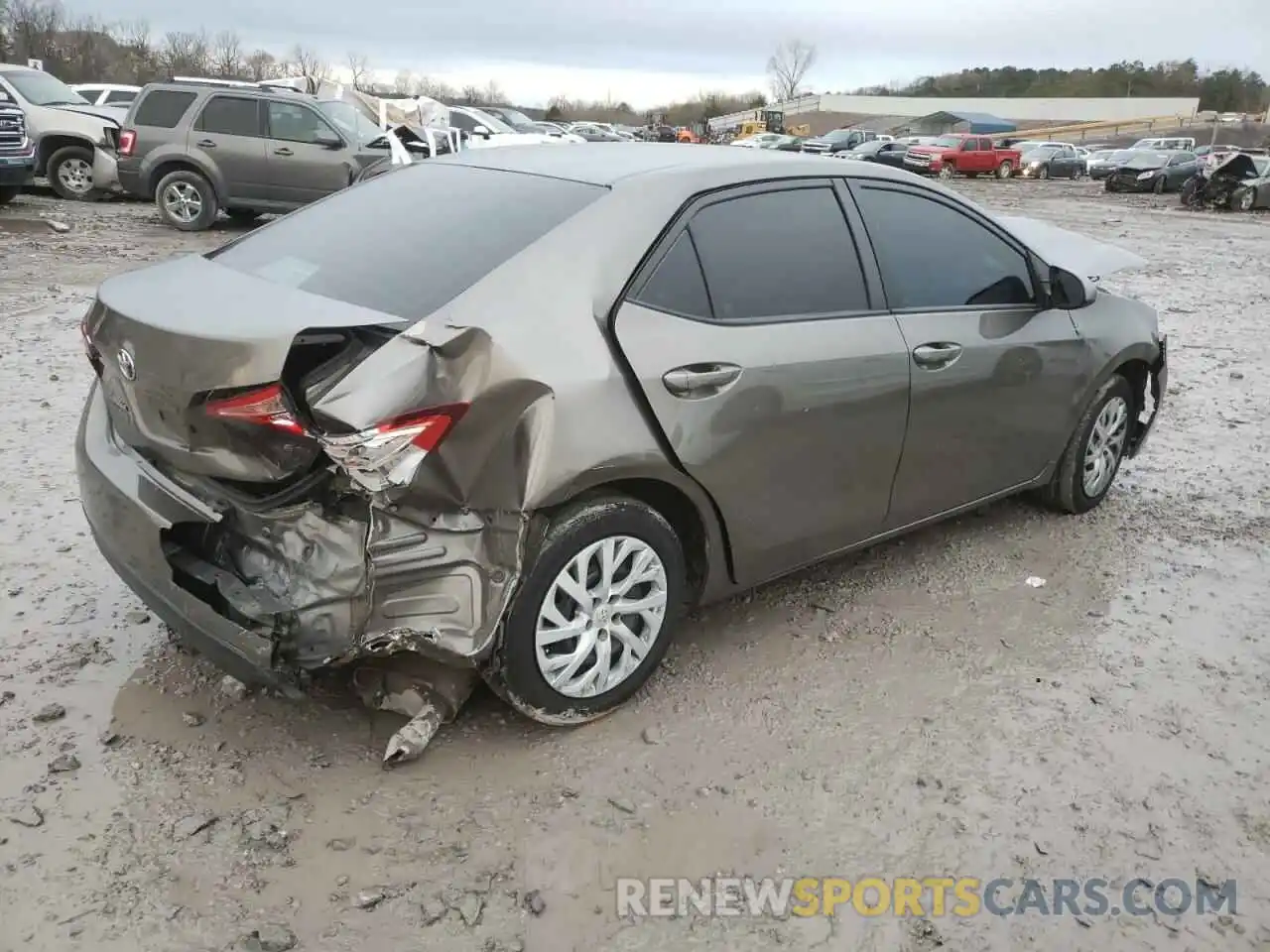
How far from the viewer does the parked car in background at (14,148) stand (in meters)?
13.0

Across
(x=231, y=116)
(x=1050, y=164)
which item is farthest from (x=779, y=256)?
(x=1050, y=164)

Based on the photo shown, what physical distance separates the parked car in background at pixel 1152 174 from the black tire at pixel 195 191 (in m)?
28.0

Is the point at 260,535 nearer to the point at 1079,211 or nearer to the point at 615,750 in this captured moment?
the point at 615,750

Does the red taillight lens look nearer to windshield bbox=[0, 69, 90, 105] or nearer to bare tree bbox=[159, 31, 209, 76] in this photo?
windshield bbox=[0, 69, 90, 105]

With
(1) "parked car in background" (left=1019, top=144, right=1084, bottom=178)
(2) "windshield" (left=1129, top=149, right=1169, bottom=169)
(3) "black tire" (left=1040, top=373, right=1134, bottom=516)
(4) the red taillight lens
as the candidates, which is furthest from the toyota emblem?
(1) "parked car in background" (left=1019, top=144, right=1084, bottom=178)

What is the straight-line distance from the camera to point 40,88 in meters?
15.4

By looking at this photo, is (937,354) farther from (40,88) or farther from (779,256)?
(40,88)

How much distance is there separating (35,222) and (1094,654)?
14.0 metres

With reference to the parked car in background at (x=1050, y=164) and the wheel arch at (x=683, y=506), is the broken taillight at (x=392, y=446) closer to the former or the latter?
the wheel arch at (x=683, y=506)

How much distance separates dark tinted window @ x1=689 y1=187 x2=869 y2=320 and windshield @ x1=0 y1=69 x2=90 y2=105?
50.6 ft

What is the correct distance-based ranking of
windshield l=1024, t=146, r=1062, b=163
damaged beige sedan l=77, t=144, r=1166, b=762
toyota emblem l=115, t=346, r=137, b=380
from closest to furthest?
damaged beige sedan l=77, t=144, r=1166, b=762, toyota emblem l=115, t=346, r=137, b=380, windshield l=1024, t=146, r=1062, b=163

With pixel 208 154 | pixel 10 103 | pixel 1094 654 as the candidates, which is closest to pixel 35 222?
pixel 10 103

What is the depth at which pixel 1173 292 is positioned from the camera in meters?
12.0

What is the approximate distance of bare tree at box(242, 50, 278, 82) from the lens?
246 feet
